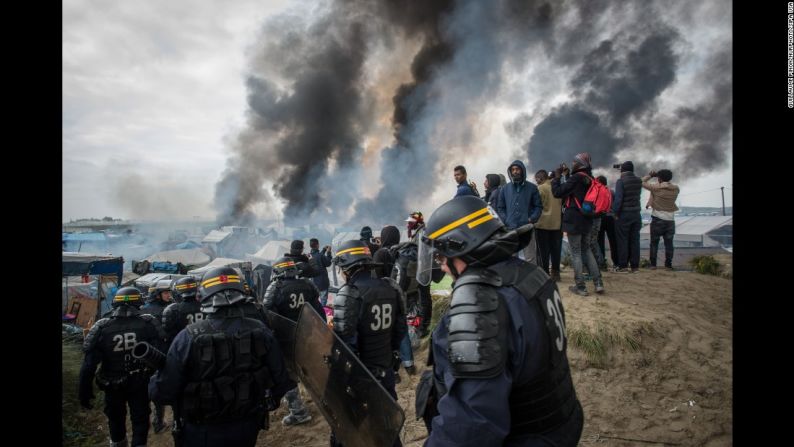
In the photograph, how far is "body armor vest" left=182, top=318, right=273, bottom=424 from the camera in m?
2.86

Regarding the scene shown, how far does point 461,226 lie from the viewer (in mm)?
1854

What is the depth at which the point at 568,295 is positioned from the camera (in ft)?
19.1

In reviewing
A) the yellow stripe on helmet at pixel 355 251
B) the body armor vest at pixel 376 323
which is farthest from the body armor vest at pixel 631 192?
the yellow stripe on helmet at pixel 355 251

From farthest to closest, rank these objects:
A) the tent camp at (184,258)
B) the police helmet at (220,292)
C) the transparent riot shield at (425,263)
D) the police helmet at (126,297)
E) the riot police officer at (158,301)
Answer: the tent camp at (184,258), the riot police officer at (158,301), the police helmet at (126,297), the police helmet at (220,292), the transparent riot shield at (425,263)

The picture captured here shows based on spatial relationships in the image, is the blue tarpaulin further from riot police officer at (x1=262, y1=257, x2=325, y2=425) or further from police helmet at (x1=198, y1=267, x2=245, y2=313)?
police helmet at (x1=198, y1=267, x2=245, y2=313)

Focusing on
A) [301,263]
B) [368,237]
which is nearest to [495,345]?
[301,263]

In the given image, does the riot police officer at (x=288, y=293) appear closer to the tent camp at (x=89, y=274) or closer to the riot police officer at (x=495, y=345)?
the riot police officer at (x=495, y=345)

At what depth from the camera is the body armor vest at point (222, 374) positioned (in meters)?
2.86

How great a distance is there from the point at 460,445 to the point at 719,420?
12.9 ft

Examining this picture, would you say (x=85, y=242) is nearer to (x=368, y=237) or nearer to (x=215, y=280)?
(x=368, y=237)

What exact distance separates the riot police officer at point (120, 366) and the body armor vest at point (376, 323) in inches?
109

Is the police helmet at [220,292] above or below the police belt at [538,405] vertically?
above

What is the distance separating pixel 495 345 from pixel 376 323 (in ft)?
8.19

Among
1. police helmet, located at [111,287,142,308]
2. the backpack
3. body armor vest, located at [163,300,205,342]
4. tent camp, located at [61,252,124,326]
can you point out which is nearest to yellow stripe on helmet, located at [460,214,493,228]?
the backpack
